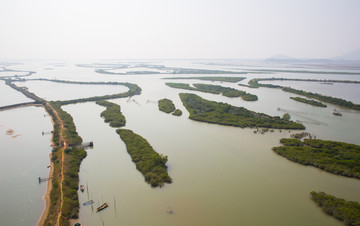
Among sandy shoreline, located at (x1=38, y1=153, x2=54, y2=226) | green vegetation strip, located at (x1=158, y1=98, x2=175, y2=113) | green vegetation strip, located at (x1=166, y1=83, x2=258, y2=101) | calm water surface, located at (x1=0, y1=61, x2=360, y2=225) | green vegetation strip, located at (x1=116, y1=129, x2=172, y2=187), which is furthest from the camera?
green vegetation strip, located at (x1=166, y1=83, x2=258, y2=101)

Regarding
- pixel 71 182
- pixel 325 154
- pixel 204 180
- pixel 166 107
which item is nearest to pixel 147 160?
Result: pixel 204 180

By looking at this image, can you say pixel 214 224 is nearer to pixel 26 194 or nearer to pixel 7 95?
pixel 26 194

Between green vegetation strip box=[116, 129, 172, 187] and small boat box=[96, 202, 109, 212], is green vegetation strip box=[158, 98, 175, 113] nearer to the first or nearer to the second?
green vegetation strip box=[116, 129, 172, 187]

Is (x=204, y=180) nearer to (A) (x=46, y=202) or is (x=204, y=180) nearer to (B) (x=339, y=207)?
(B) (x=339, y=207)

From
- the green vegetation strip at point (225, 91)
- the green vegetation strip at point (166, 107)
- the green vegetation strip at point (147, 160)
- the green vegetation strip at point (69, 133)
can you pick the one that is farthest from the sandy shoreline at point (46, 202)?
the green vegetation strip at point (225, 91)

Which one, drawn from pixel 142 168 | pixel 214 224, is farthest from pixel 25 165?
pixel 214 224

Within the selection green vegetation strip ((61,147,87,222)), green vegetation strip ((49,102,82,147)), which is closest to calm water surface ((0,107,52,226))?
green vegetation strip ((61,147,87,222))
